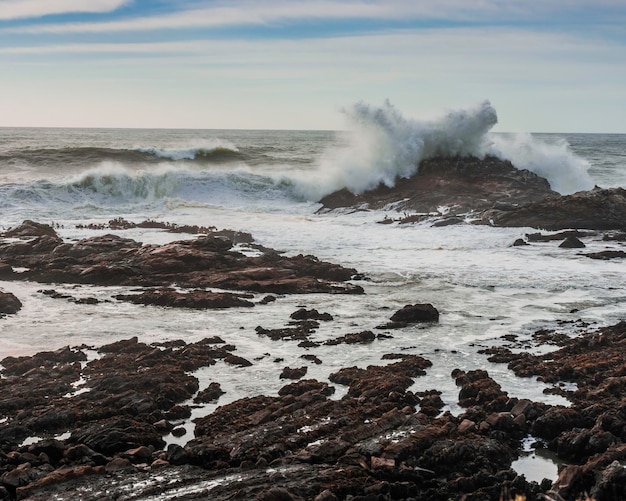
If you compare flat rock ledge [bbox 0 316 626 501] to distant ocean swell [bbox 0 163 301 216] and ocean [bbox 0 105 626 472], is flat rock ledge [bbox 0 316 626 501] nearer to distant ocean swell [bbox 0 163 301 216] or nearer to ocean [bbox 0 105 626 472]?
ocean [bbox 0 105 626 472]

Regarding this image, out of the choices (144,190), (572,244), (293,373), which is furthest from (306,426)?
(144,190)

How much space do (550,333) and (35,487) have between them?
480 inches

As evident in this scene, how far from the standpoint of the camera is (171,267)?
79.3 feet

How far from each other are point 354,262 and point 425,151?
22993 mm

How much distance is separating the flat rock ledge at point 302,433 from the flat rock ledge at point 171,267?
757 centimetres

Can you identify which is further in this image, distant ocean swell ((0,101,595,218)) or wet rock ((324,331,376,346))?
distant ocean swell ((0,101,595,218))

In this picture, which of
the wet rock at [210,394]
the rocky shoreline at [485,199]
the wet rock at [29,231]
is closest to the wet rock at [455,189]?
the rocky shoreline at [485,199]

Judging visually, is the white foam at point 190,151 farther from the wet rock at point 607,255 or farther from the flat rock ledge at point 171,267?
the wet rock at point 607,255

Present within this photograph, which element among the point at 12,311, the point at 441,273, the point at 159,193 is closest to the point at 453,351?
the point at 441,273

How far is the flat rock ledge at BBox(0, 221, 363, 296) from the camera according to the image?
22.8 m

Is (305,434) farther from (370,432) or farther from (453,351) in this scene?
(453,351)

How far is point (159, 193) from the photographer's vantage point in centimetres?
4978

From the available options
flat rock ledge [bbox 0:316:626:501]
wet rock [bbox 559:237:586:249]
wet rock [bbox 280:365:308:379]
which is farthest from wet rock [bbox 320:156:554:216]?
flat rock ledge [bbox 0:316:626:501]

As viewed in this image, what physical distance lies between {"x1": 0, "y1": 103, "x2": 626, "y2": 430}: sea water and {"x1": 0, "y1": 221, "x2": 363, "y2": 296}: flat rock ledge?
824mm
